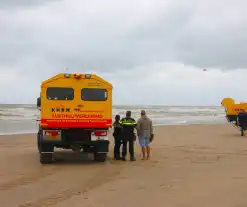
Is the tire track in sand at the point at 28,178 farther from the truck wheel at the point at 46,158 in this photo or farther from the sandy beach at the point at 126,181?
the truck wheel at the point at 46,158

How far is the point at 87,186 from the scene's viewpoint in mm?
8680

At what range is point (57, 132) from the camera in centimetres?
1196

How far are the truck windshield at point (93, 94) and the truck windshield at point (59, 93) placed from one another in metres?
0.38

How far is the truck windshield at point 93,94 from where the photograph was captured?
12364 millimetres

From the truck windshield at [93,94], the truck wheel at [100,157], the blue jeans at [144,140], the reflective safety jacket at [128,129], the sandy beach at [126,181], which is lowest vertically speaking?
the sandy beach at [126,181]

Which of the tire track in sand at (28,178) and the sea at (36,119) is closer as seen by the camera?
the tire track in sand at (28,178)

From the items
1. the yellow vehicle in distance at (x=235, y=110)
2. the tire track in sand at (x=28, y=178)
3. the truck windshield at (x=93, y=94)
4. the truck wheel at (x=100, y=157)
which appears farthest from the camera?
the yellow vehicle in distance at (x=235, y=110)

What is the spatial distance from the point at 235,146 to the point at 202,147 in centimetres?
152

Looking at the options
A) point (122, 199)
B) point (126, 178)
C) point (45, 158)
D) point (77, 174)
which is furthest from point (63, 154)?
point (122, 199)

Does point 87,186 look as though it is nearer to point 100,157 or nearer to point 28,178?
point 28,178

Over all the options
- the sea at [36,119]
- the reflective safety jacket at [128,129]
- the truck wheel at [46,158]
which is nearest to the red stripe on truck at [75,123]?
the truck wheel at [46,158]

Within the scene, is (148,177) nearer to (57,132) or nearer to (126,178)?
(126,178)

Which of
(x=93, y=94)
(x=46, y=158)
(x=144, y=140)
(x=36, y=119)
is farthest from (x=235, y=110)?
(x=36, y=119)

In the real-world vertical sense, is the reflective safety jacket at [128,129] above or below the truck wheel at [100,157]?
above
